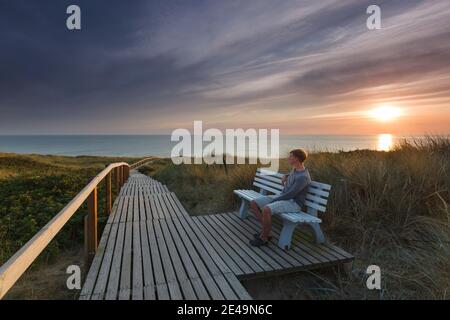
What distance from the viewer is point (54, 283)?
3.94 meters

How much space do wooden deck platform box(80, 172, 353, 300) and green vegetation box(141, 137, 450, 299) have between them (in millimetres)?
324

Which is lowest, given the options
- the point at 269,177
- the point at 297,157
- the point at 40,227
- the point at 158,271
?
the point at 40,227

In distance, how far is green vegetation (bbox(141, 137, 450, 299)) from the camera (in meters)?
3.09

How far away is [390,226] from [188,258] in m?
3.13

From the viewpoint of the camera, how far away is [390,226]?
4.26 m

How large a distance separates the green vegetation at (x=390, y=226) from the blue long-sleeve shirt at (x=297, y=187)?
A: 797mm

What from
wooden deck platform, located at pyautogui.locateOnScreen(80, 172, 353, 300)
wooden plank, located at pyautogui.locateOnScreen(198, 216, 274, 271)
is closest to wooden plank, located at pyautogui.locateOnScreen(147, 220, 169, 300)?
wooden deck platform, located at pyautogui.locateOnScreen(80, 172, 353, 300)

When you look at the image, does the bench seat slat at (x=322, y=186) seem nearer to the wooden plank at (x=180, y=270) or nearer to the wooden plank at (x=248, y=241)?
the wooden plank at (x=248, y=241)

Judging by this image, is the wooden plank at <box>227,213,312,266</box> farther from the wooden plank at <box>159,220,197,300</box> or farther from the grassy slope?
the grassy slope

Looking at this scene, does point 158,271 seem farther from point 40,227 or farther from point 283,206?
point 40,227

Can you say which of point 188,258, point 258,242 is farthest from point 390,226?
point 188,258
